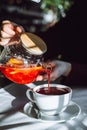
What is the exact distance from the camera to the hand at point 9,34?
893mm

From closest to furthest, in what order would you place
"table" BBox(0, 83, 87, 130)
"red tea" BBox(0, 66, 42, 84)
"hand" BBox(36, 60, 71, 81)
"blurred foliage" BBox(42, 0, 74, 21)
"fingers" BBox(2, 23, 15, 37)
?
"table" BBox(0, 83, 87, 130), "red tea" BBox(0, 66, 42, 84), "fingers" BBox(2, 23, 15, 37), "hand" BBox(36, 60, 71, 81), "blurred foliage" BBox(42, 0, 74, 21)

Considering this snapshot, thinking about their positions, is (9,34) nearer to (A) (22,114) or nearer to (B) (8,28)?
(B) (8,28)

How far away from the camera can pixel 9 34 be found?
0.92 meters

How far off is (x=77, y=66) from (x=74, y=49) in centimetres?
Answer: 42

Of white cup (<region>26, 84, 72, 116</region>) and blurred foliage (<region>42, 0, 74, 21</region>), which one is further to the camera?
blurred foliage (<region>42, 0, 74, 21</region>)

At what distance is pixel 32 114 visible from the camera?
76cm

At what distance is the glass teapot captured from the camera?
825mm

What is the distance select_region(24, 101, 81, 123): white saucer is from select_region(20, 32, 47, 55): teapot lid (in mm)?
142

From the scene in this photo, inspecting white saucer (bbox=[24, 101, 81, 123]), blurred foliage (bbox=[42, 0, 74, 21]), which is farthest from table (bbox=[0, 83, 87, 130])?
blurred foliage (bbox=[42, 0, 74, 21])

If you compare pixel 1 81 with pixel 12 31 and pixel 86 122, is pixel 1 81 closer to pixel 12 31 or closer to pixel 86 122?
pixel 12 31

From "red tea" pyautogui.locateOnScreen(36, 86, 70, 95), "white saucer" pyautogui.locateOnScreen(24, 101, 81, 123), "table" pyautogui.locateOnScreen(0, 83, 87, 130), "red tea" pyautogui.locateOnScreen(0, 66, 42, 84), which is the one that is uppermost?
"red tea" pyautogui.locateOnScreen(0, 66, 42, 84)

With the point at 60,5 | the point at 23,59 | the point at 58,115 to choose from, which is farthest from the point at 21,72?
the point at 60,5

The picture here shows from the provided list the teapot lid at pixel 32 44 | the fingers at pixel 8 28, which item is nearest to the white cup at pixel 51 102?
the teapot lid at pixel 32 44

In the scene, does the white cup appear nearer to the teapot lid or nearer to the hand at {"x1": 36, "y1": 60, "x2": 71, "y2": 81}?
the teapot lid
